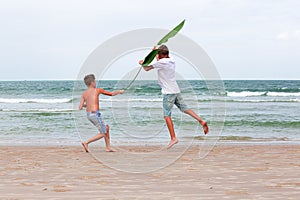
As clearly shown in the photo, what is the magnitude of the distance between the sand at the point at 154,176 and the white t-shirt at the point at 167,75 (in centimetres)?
112

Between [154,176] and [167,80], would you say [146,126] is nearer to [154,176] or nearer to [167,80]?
[167,80]

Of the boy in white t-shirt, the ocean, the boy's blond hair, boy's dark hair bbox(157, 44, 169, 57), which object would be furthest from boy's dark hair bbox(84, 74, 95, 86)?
boy's dark hair bbox(157, 44, 169, 57)

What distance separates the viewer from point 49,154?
9188mm

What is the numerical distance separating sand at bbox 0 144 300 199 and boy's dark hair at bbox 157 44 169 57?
1636 mm

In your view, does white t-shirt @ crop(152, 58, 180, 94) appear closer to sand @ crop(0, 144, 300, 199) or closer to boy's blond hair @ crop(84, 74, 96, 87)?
boy's blond hair @ crop(84, 74, 96, 87)

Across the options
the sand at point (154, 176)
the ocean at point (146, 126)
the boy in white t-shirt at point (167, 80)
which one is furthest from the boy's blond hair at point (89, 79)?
the sand at point (154, 176)

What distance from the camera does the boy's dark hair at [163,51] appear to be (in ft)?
24.7

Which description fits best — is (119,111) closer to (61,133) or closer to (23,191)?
(23,191)

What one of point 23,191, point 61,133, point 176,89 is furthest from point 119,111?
point 61,133

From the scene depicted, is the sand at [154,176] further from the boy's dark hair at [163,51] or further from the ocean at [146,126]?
the boy's dark hair at [163,51]

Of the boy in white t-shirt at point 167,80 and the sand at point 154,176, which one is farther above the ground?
the boy in white t-shirt at point 167,80

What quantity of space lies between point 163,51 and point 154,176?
202cm

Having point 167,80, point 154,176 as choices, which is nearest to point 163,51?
point 167,80

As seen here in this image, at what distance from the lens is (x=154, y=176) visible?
6.57m
